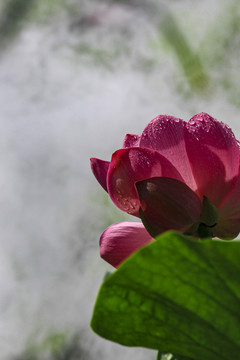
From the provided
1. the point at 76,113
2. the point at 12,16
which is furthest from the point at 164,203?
the point at 12,16

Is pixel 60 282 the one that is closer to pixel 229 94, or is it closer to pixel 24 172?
pixel 24 172

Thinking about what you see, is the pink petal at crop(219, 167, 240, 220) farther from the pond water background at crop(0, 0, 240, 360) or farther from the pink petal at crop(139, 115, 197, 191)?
the pond water background at crop(0, 0, 240, 360)

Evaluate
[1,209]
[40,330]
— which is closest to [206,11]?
[1,209]

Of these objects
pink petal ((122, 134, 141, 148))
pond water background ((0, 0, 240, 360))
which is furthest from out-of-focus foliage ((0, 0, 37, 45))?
pink petal ((122, 134, 141, 148))

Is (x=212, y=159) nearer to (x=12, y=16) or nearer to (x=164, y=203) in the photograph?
(x=164, y=203)

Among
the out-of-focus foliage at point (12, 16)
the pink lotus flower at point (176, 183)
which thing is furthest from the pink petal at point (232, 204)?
the out-of-focus foliage at point (12, 16)

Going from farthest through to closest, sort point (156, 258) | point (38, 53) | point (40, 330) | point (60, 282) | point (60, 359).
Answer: point (38, 53), point (60, 282), point (40, 330), point (60, 359), point (156, 258)

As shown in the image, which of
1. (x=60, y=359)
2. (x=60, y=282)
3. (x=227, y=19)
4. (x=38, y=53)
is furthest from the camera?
(x=38, y=53)

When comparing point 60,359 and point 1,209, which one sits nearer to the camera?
point 60,359

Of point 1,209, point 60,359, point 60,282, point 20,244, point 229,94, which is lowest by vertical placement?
point 60,359
